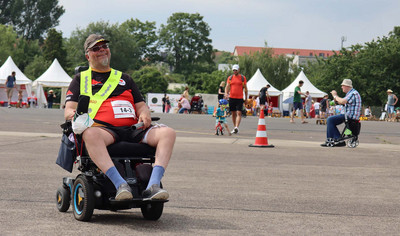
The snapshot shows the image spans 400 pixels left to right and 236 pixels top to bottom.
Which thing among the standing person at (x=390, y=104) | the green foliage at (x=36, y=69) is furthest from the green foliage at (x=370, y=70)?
the green foliage at (x=36, y=69)

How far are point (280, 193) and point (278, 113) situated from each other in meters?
42.7

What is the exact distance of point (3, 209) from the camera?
563cm

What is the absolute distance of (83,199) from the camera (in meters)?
5.10

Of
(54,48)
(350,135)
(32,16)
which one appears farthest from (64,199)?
(32,16)

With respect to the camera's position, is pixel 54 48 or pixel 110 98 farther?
pixel 54 48

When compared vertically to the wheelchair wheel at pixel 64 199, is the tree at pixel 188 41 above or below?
above

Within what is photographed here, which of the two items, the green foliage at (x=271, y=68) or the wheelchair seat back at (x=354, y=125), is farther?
the green foliage at (x=271, y=68)

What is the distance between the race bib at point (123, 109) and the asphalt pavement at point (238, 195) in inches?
31.8

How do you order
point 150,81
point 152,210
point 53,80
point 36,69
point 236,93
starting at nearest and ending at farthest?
point 152,210, point 236,93, point 53,80, point 150,81, point 36,69

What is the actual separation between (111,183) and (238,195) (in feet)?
6.90

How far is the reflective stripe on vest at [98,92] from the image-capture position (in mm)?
5496

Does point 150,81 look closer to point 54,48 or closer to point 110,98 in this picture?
point 54,48

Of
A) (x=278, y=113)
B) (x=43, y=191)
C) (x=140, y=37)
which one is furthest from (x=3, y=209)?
(x=140, y=37)

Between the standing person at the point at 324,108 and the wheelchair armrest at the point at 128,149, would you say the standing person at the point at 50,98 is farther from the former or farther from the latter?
the wheelchair armrest at the point at 128,149
